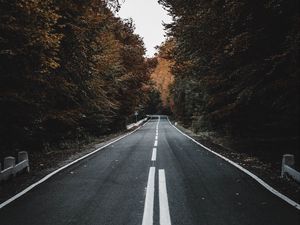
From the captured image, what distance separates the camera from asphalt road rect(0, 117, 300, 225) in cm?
607

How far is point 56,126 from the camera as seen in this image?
20.9 m

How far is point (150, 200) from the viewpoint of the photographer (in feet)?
23.8

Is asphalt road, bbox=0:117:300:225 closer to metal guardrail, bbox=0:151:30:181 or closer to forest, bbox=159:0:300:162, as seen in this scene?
metal guardrail, bbox=0:151:30:181

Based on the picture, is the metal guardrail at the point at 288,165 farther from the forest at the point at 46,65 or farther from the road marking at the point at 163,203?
the forest at the point at 46,65

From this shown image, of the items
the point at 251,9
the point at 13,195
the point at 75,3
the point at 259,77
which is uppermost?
the point at 75,3

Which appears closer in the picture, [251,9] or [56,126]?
[251,9]

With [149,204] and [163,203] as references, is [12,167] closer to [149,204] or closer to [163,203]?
[149,204]

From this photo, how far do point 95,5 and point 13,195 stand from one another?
9544 mm

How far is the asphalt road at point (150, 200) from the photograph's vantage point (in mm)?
6074

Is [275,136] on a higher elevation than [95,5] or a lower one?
lower

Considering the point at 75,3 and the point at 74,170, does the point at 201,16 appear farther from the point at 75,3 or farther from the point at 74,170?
the point at 74,170

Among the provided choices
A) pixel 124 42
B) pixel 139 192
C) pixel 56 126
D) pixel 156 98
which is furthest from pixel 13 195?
pixel 156 98

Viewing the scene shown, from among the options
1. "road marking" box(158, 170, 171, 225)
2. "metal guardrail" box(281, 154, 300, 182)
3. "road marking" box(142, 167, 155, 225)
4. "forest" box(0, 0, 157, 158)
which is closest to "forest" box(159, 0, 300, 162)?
"metal guardrail" box(281, 154, 300, 182)

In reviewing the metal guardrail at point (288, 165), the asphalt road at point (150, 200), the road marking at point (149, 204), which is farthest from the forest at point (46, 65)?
the metal guardrail at point (288, 165)
